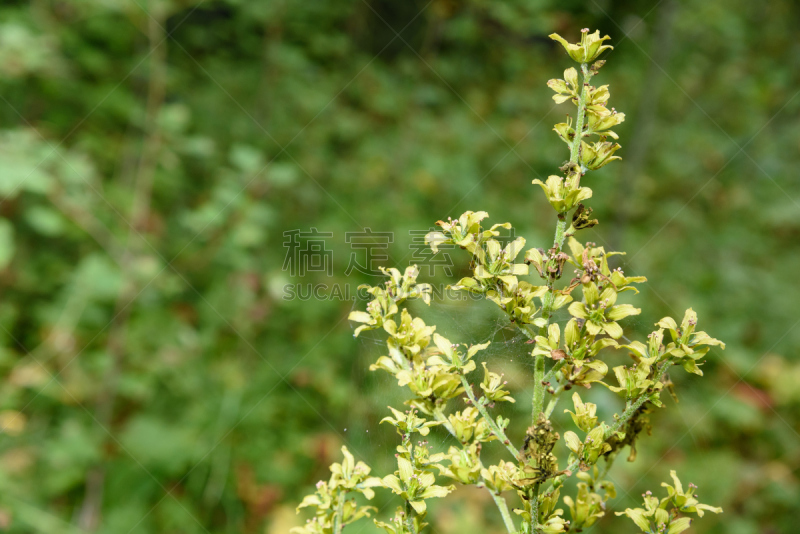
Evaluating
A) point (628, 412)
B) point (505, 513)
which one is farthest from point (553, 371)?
point (505, 513)

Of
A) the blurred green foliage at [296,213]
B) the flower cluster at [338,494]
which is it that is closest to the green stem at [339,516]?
the flower cluster at [338,494]

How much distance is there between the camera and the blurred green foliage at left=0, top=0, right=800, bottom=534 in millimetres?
2873

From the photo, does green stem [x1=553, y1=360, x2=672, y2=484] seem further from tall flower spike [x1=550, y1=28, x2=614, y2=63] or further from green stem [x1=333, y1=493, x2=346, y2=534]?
tall flower spike [x1=550, y1=28, x2=614, y2=63]

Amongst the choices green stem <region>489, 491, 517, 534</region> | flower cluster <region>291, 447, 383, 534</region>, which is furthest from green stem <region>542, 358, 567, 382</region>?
flower cluster <region>291, 447, 383, 534</region>

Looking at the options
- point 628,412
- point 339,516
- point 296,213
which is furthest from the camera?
point 296,213

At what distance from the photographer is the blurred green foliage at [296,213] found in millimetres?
2873

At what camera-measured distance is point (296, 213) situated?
171 inches

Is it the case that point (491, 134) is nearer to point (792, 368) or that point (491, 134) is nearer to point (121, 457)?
point (792, 368)

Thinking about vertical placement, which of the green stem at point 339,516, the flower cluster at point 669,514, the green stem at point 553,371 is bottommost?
the green stem at point 339,516

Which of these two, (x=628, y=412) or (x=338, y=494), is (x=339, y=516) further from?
(x=628, y=412)

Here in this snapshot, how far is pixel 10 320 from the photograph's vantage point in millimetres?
3086

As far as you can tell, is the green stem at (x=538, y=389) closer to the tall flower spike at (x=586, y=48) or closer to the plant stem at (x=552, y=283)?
the plant stem at (x=552, y=283)

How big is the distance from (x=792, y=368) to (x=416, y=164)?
11.5 feet

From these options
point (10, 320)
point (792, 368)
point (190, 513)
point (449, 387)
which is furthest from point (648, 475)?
point (10, 320)
